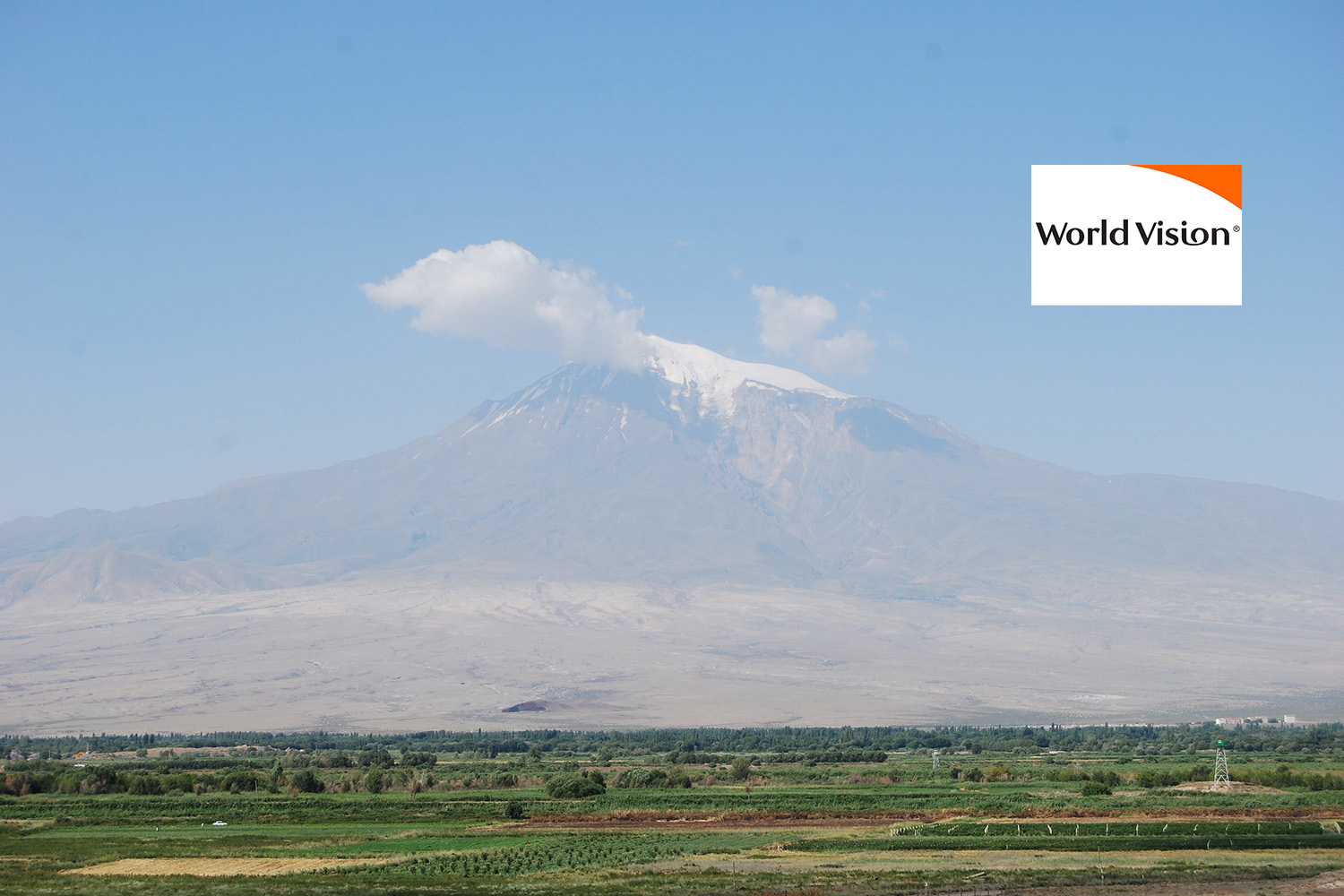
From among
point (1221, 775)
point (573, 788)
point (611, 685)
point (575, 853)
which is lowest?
point (573, 788)

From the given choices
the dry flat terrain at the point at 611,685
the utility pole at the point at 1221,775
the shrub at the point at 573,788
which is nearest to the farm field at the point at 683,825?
the shrub at the point at 573,788

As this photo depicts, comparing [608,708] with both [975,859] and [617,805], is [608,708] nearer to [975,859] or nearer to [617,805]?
[617,805]

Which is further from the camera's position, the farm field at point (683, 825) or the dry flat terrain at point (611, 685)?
the dry flat terrain at point (611, 685)

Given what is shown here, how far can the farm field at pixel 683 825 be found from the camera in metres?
36.0

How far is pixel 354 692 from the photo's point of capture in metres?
162

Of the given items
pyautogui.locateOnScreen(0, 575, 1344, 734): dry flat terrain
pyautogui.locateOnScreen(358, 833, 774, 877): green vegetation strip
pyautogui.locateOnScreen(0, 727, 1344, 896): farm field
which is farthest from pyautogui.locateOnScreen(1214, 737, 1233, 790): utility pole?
pyautogui.locateOnScreen(0, 575, 1344, 734): dry flat terrain

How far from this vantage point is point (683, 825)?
4966 centimetres

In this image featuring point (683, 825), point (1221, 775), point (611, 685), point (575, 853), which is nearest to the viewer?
point (575, 853)

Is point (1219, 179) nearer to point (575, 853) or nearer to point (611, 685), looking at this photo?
point (575, 853)

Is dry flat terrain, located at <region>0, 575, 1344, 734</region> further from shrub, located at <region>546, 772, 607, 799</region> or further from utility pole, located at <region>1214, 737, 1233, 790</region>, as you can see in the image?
utility pole, located at <region>1214, 737, 1233, 790</region>

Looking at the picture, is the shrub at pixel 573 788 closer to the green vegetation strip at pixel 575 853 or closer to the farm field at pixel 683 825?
the farm field at pixel 683 825

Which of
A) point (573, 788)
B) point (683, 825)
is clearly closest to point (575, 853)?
point (683, 825)

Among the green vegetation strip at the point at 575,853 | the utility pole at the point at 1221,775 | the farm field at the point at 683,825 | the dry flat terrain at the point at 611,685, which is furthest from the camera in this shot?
the dry flat terrain at the point at 611,685

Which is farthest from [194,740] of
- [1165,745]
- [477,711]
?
[1165,745]
